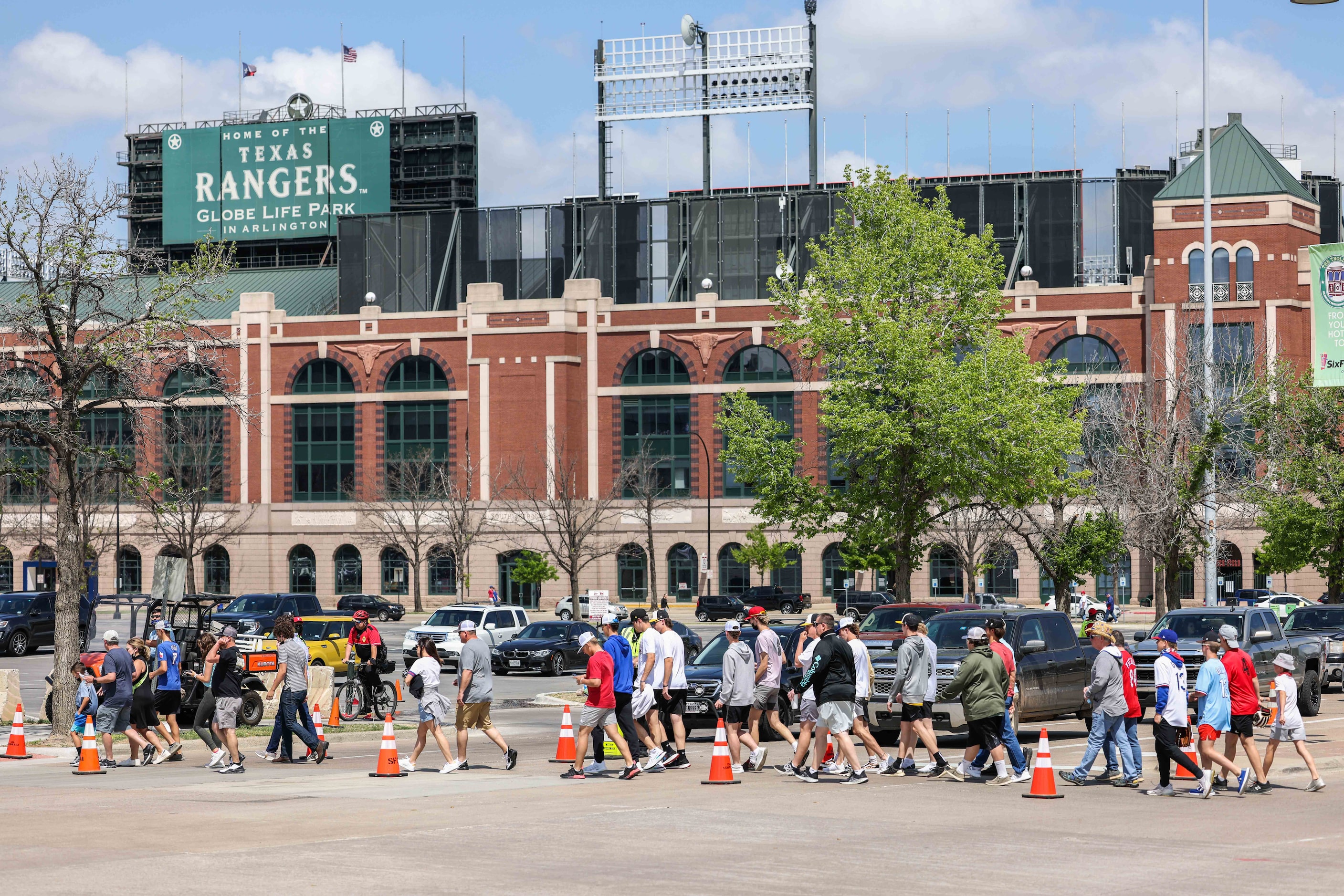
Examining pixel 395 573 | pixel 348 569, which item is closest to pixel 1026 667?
pixel 395 573

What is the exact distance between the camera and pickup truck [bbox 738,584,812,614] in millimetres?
71500

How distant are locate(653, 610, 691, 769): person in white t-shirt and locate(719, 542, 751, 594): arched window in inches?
2268

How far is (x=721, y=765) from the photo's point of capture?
17.1m

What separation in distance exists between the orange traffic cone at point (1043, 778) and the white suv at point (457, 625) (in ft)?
75.9

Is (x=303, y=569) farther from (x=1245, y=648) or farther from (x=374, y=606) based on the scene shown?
(x=1245, y=648)

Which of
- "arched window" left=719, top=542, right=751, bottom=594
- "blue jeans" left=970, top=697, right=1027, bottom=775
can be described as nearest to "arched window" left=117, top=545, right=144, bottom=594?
"arched window" left=719, top=542, right=751, bottom=594

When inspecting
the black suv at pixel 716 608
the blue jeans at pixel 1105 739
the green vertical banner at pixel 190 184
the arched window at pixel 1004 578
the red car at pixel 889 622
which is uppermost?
the green vertical banner at pixel 190 184

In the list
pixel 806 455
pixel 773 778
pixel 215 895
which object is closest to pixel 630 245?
pixel 806 455

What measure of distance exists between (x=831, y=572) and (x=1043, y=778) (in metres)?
60.4

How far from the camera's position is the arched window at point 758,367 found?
75562mm

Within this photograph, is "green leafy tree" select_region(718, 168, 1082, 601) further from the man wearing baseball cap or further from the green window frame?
the green window frame

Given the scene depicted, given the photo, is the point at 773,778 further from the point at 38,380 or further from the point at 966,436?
the point at 966,436

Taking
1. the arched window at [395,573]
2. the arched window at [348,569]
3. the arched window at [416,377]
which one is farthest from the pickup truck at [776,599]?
the arched window at [348,569]

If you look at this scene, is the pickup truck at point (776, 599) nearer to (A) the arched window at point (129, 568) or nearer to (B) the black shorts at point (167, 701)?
(A) the arched window at point (129, 568)
